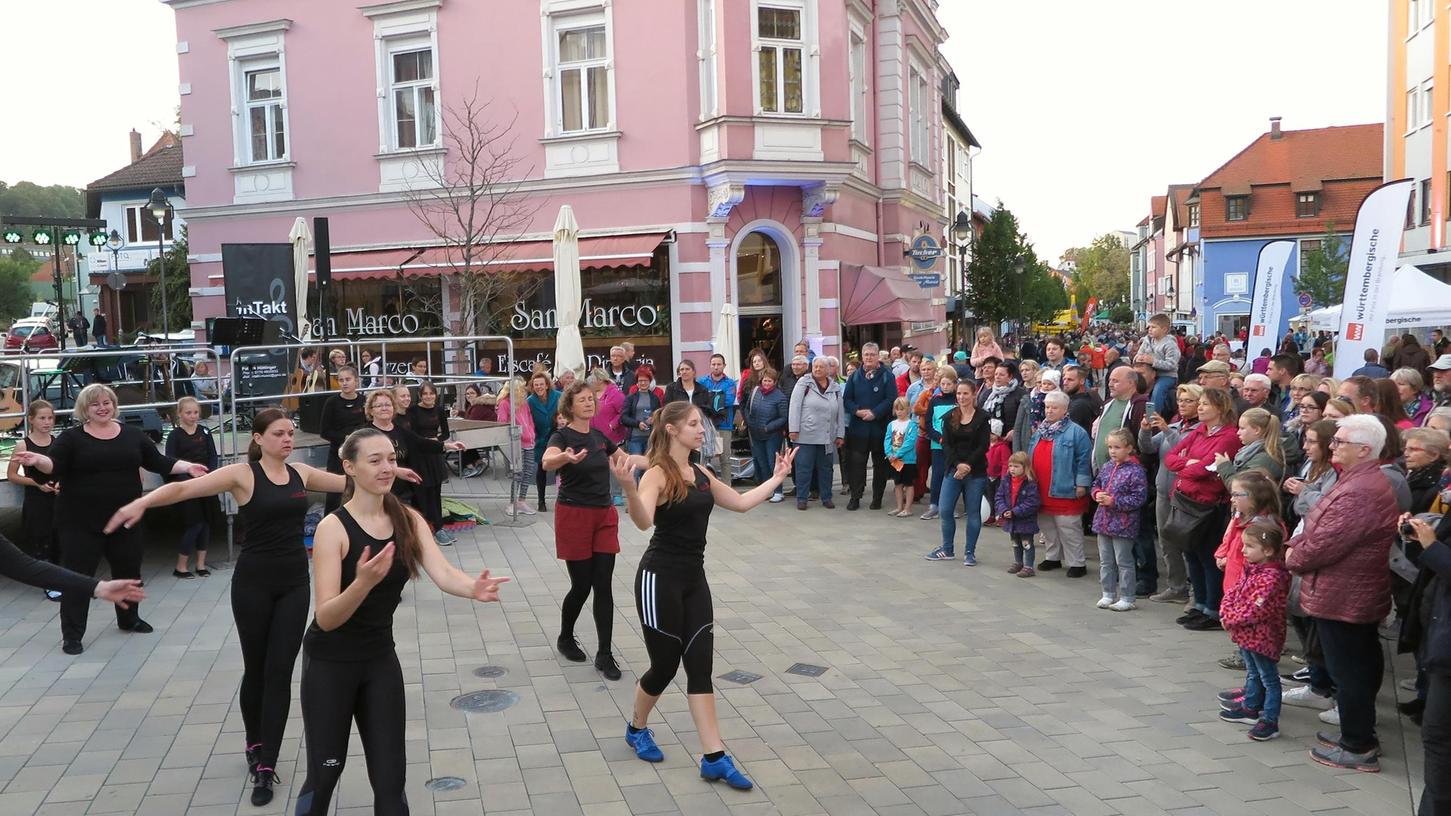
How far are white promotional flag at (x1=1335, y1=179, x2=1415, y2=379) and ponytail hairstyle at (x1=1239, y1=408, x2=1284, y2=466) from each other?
18.2ft

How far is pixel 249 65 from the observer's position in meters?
23.5

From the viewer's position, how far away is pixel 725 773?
5.47m

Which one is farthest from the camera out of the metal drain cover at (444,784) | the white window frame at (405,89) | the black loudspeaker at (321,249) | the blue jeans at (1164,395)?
the white window frame at (405,89)

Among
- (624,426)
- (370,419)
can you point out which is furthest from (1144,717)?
(624,426)

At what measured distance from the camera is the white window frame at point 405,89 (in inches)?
875

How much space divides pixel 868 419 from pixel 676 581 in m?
8.11

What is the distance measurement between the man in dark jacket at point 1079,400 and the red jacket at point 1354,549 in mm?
4510

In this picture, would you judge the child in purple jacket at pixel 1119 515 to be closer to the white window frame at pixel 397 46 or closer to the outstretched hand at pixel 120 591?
the outstretched hand at pixel 120 591

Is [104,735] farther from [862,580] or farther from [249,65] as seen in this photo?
[249,65]

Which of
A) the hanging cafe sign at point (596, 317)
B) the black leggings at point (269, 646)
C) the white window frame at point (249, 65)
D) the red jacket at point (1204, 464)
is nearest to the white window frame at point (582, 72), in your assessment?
the hanging cafe sign at point (596, 317)

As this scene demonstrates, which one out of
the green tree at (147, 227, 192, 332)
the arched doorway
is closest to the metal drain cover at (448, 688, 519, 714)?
the arched doorway

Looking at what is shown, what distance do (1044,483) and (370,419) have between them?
6050mm

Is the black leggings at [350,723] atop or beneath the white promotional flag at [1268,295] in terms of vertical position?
beneath

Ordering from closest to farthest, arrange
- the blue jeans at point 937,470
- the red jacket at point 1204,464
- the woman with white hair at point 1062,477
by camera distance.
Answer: the red jacket at point 1204,464 < the woman with white hair at point 1062,477 < the blue jeans at point 937,470
